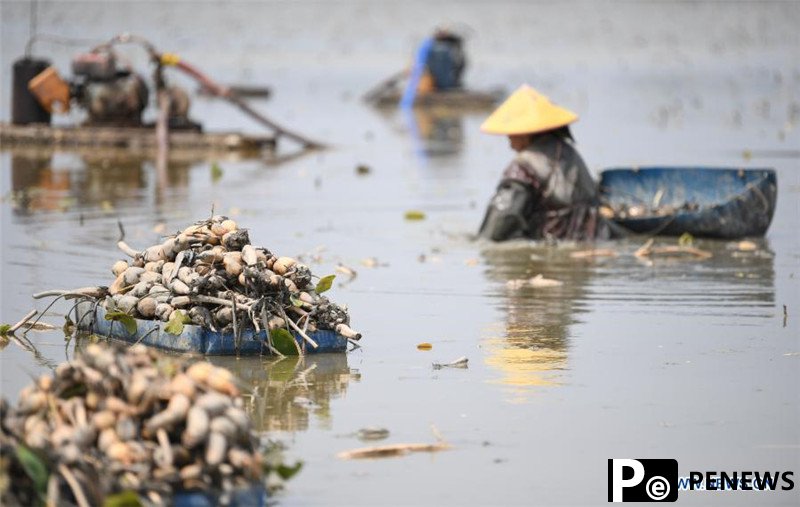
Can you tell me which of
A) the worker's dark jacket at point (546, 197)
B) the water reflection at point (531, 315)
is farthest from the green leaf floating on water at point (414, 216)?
the water reflection at point (531, 315)

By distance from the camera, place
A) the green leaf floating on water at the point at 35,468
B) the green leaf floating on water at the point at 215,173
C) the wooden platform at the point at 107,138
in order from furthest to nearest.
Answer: the wooden platform at the point at 107,138, the green leaf floating on water at the point at 215,173, the green leaf floating on water at the point at 35,468

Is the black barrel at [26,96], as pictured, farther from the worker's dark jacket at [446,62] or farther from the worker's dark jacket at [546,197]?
the worker's dark jacket at [446,62]

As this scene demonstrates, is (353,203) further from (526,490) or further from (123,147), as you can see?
(526,490)

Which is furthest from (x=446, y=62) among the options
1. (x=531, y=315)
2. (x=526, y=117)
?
(x=531, y=315)

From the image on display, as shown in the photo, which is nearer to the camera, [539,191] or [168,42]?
[539,191]

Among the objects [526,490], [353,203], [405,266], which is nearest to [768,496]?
[526,490]

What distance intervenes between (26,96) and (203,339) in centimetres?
1183

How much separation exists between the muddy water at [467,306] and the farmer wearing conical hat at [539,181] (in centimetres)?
23

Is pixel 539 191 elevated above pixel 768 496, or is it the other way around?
pixel 539 191

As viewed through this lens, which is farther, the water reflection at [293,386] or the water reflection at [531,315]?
the water reflection at [531,315]

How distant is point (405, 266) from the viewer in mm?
11500

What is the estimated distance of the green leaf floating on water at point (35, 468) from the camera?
5.21 meters

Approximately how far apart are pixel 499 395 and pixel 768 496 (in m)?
1.56

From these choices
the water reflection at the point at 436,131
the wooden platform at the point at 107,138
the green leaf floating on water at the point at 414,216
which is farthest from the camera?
the water reflection at the point at 436,131
